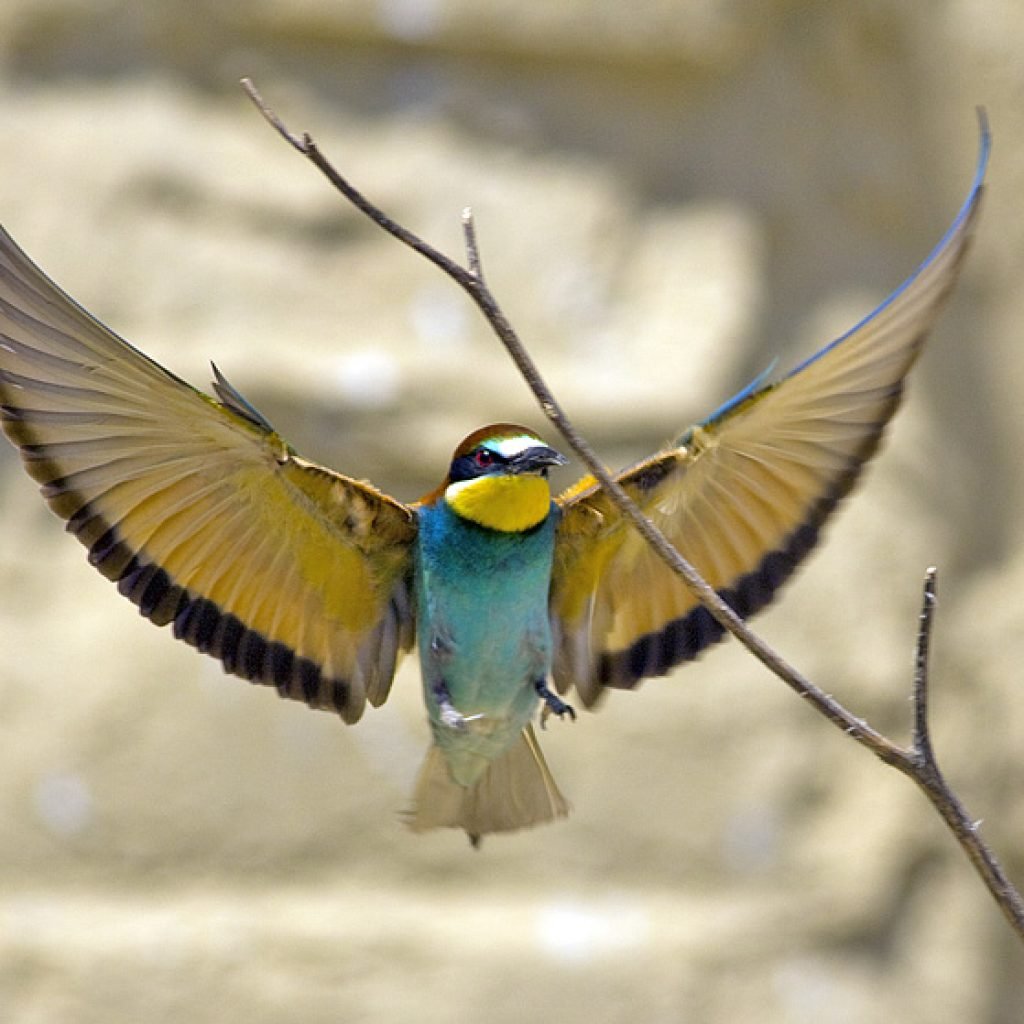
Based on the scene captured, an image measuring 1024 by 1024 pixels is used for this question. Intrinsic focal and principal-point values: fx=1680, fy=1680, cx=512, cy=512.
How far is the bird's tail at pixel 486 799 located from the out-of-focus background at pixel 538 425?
0.69 m

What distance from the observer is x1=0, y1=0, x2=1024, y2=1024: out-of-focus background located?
1984 mm

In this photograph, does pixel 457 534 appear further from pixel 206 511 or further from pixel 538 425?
pixel 538 425

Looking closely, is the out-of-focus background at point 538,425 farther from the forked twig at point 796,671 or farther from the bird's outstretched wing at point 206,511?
the forked twig at point 796,671

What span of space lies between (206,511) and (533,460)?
0.23 metres

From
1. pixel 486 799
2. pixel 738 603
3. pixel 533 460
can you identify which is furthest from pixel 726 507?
pixel 486 799

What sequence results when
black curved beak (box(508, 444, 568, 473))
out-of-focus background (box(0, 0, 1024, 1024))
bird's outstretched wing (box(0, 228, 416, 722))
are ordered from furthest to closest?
out-of-focus background (box(0, 0, 1024, 1024)), black curved beak (box(508, 444, 568, 473)), bird's outstretched wing (box(0, 228, 416, 722))

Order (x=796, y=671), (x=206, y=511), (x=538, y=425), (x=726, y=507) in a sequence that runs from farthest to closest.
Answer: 1. (x=538, y=425)
2. (x=726, y=507)
3. (x=206, y=511)
4. (x=796, y=671)

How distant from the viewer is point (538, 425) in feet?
6.77

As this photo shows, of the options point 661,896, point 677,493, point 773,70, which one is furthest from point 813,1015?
point 773,70

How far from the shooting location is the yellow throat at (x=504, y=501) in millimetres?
1216

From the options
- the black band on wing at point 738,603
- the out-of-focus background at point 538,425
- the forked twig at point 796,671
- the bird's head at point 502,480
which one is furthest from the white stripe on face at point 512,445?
the out-of-focus background at point 538,425

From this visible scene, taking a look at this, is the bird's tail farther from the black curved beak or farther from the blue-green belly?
the black curved beak

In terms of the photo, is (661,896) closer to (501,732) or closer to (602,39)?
(501,732)

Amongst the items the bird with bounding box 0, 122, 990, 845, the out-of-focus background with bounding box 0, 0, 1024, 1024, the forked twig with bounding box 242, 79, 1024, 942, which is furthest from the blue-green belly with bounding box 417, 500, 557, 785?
the out-of-focus background with bounding box 0, 0, 1024, 1024
